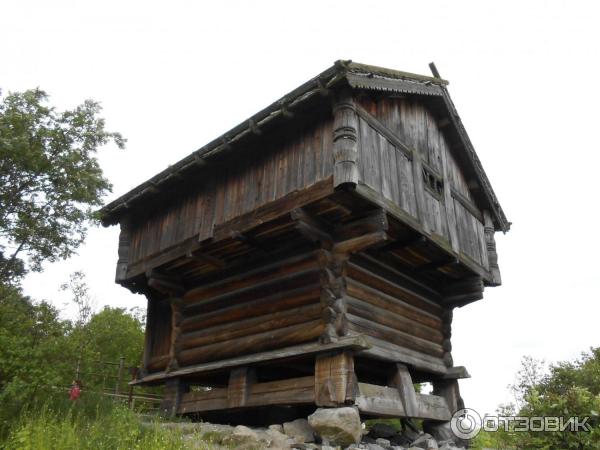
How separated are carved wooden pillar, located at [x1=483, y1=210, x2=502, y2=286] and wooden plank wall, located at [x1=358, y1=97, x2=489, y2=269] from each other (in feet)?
0.51

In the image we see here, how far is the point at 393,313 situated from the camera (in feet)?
32.3

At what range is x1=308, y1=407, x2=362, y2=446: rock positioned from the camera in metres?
7.25

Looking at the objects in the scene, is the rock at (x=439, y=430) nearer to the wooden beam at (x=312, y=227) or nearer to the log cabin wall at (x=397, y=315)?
the log cabin wall at (x=397, y=315)

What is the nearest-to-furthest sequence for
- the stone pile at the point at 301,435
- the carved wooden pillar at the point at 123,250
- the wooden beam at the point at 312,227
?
the stone pile at the point at 301,435, the wooden beam at the point at 312,227, the carved wooden pillar at the point at 123,250

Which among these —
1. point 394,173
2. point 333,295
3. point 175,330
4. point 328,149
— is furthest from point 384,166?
point 175,330

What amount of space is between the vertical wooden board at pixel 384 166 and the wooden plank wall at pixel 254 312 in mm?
1494

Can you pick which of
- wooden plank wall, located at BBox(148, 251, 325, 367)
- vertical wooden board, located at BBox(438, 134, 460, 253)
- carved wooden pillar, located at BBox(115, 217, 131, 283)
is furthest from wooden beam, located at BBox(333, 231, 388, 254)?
carved wooden pillar, located at BBox(115, 217, 131, 283)

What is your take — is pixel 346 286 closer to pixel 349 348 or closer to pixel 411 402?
pixel 349 348

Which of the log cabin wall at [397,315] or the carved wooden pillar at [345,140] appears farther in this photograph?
the log cabin wall at [397,315]

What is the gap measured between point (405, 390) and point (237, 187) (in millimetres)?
4535

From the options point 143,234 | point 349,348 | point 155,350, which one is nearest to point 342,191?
point 349,348

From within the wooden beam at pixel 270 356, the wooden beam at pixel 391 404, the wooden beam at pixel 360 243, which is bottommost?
the wooden beam at pixel 391 404

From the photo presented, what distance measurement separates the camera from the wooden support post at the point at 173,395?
34.5 ft

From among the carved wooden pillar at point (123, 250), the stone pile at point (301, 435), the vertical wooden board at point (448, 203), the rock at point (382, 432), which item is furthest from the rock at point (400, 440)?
the carved wooden pillar at point (123, 250)
